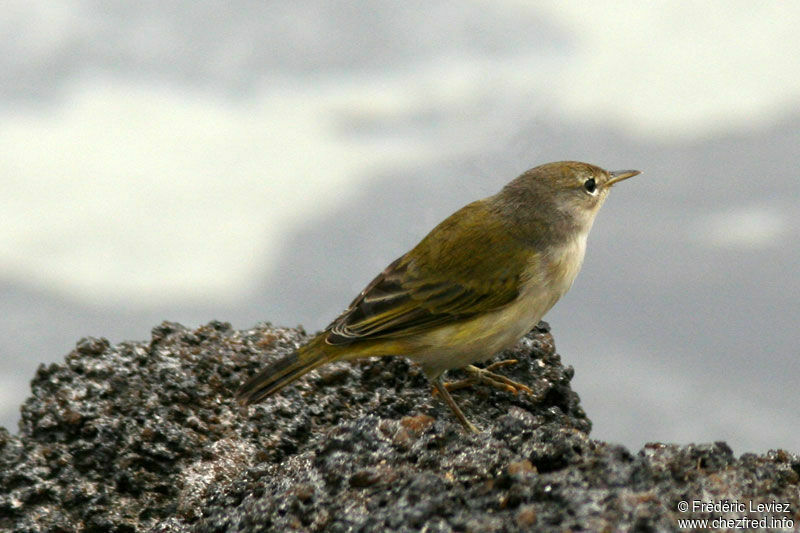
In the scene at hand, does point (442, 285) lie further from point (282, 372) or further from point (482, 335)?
point (282, 372)

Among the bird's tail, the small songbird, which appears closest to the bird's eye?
the small songbird

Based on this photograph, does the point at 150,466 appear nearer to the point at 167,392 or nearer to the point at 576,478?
the point at 167,392

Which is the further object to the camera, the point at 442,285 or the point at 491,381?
the point at 491,381

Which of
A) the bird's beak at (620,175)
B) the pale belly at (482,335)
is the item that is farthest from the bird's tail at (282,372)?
the bird's beak at (620,175)

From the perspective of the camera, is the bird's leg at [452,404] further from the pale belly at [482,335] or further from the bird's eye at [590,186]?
the bird's eye at [590,186]

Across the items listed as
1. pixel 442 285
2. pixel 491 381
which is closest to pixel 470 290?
pixel 442 285

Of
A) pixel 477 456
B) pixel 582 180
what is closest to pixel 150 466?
pixel 477 456
